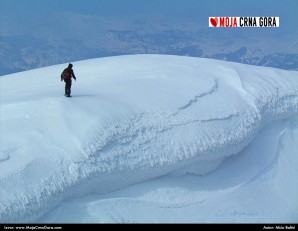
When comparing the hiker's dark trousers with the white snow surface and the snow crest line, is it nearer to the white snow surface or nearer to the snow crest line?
the white snow surface

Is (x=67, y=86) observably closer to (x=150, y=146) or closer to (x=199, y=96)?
(x=150, y=146)

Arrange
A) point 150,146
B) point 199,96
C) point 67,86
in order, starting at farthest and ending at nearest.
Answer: point 199,96 < point 67,86 < point 150,146

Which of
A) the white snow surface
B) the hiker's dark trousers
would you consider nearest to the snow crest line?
the white snow surface

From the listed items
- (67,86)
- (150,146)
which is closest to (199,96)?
(150,146)

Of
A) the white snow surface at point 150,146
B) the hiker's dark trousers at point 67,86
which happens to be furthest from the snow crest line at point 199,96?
the hiker's dark trousers at point 67,86

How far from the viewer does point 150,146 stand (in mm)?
7863

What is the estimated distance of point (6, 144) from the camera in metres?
6.91

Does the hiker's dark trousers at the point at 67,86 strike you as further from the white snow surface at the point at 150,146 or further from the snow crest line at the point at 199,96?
the snow crest line at the point at 199,96

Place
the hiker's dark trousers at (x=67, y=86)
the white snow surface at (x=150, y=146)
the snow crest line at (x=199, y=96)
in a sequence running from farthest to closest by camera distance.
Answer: the snow crest line at (x=199, y=96) → the hiker's dark trousers at (x=67, y=86) → the white snow surface at (x=150, y=146)

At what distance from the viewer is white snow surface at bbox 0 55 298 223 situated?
686cm

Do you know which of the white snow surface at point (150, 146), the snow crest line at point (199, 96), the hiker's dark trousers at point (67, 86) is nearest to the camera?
the white snow surface at point (150, 146)

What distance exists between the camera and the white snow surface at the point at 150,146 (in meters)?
6.86

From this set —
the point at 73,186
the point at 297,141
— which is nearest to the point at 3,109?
the point at 73,186

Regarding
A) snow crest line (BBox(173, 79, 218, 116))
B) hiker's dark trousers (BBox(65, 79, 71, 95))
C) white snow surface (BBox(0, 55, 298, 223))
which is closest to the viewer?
white snow surface (BBox(0, 55, 298, 223))
